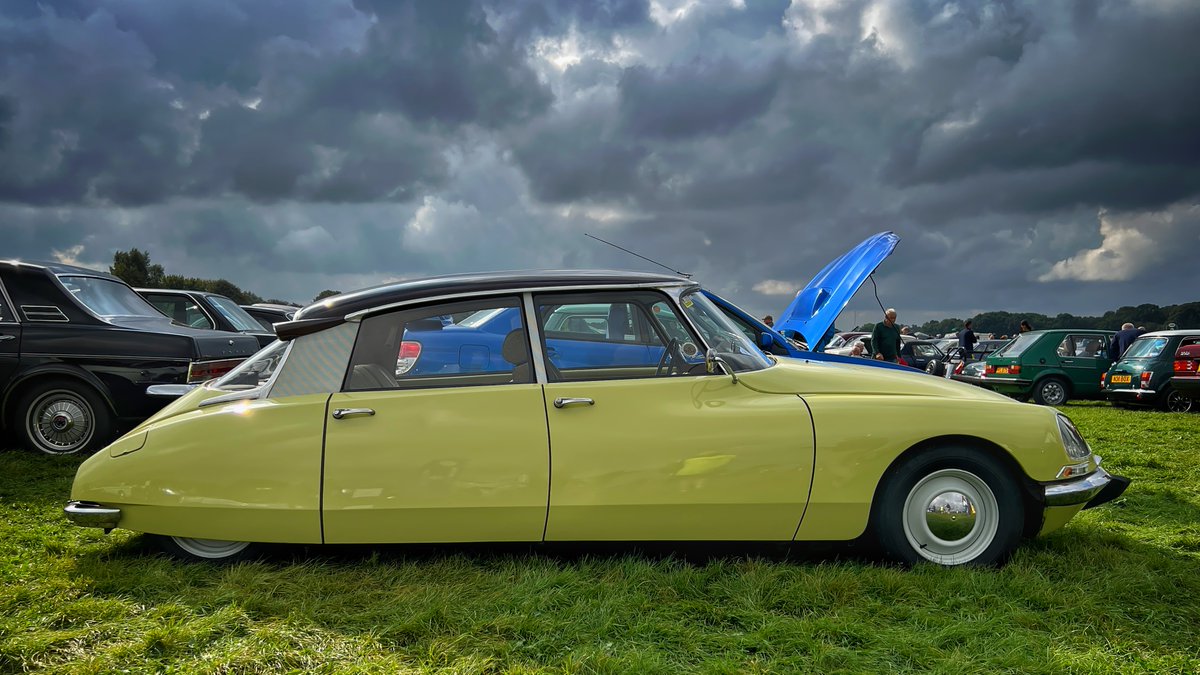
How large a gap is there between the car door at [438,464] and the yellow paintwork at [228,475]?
0.40ft

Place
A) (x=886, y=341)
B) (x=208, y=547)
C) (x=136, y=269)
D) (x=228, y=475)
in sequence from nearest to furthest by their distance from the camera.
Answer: (x=228, y=475), (x=208, y=547), (x=886, y=341), (x=136, y=269)

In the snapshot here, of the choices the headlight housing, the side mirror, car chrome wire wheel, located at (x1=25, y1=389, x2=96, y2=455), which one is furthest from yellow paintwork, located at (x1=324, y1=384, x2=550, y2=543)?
car chrome wire wheel, located at (x1=25, y1=389, x2=96, y2=455)

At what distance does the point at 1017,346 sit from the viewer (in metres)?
15.7

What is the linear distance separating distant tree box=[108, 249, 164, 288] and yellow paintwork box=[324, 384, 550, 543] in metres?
84.0

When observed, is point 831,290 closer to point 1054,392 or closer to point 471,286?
point 471,286

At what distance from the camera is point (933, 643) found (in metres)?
3.08

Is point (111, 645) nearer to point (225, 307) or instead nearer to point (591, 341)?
point (591, 341)

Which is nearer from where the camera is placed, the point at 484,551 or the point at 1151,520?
the point at 484,551

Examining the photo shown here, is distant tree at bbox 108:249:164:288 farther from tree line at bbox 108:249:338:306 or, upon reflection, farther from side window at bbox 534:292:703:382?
side window at bbox 534:292:703:382

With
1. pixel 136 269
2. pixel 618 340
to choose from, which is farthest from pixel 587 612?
pixel 136 269

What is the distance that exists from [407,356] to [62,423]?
5.42m

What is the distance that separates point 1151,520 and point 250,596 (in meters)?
5.36

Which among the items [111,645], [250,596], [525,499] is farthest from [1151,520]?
[111,645]

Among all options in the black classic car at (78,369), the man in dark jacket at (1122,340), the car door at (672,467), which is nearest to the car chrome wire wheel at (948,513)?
the car door at (672,467)
